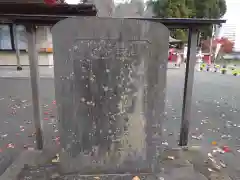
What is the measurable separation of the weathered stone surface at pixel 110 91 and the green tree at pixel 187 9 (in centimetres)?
1931

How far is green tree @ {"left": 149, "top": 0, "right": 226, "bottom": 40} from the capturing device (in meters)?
20.8

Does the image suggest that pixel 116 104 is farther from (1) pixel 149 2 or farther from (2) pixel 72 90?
(1) pixel 149 2

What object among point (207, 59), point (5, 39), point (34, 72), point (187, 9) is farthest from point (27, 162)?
point (187, 9)

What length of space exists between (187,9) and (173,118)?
18.9 meters

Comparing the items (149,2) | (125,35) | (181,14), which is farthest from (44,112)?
(149,2)

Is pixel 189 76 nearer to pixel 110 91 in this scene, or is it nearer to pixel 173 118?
pixel 110 91

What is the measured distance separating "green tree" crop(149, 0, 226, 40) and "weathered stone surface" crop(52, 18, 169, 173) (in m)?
19.3

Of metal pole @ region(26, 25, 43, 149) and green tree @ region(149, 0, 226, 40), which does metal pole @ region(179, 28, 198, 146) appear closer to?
metal pole @ region(26, 25, 43, 149)

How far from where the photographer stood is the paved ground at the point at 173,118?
159 inches

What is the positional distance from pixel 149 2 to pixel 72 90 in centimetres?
2602

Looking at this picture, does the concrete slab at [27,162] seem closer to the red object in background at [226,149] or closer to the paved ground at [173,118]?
the paved ground at [173,118]

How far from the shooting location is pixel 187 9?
2161 cm

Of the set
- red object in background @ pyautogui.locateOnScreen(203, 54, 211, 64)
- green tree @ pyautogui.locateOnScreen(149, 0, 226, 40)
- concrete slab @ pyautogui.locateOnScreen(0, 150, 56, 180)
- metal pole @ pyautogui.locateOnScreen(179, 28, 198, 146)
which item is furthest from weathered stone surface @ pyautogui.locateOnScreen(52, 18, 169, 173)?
green tree @ pyautogui.locateOnScreen(149, 0, 226, 40)

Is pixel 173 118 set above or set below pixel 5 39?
below
